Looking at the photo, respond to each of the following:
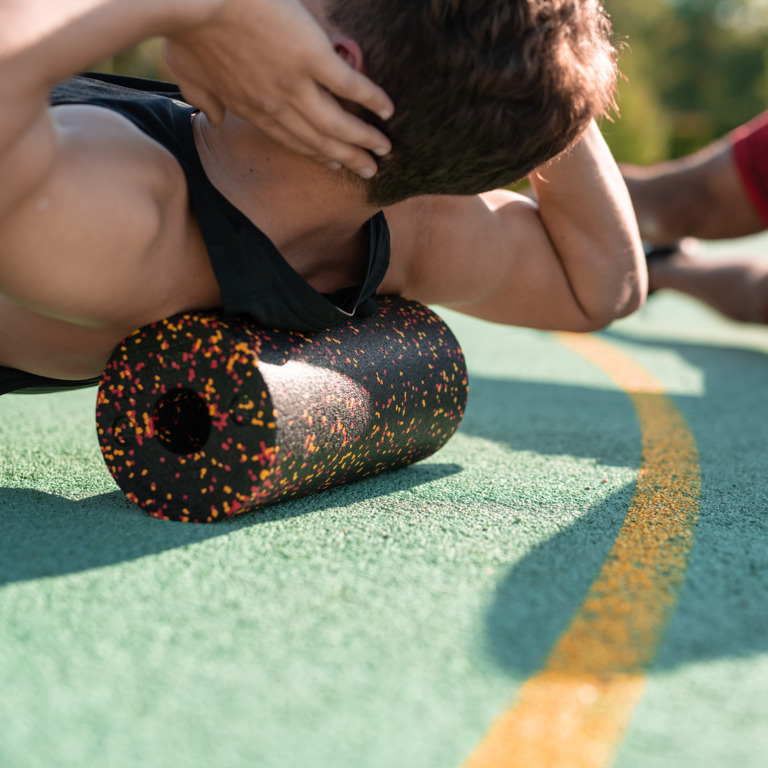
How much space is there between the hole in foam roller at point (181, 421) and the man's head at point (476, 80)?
64cm

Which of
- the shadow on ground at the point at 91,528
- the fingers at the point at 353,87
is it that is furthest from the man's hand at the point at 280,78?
the shadow on ground at the point at 91,528

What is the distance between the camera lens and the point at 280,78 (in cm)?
157

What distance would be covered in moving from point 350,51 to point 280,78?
0.16m

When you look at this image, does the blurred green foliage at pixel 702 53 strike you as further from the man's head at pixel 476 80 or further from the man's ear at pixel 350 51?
the man's ear at pixel 350 51

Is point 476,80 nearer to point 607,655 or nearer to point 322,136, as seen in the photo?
point 322,136

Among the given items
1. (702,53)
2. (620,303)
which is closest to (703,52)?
(702,53)

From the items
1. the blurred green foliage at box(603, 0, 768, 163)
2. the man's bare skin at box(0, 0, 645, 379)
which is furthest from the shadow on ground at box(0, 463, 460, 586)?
the blurred green foliage at box(603, 0, 768, 163)

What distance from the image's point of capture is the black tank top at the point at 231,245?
70.3 inches

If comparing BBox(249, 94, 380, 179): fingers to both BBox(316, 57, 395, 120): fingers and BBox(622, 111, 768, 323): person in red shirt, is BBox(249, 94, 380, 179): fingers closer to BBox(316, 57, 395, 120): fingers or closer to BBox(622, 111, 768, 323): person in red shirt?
BBox(316, 57, 395, 120): fingers

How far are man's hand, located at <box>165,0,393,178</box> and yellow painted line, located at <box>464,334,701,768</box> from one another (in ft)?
3.23

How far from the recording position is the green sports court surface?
1144 mm

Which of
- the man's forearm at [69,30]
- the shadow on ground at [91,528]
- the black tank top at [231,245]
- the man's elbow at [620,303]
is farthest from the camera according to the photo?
the man's elbow at [620,303]

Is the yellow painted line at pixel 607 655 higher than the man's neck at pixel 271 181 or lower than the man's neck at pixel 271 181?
lower

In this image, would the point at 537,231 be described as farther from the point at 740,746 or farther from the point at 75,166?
the point at 740,746
